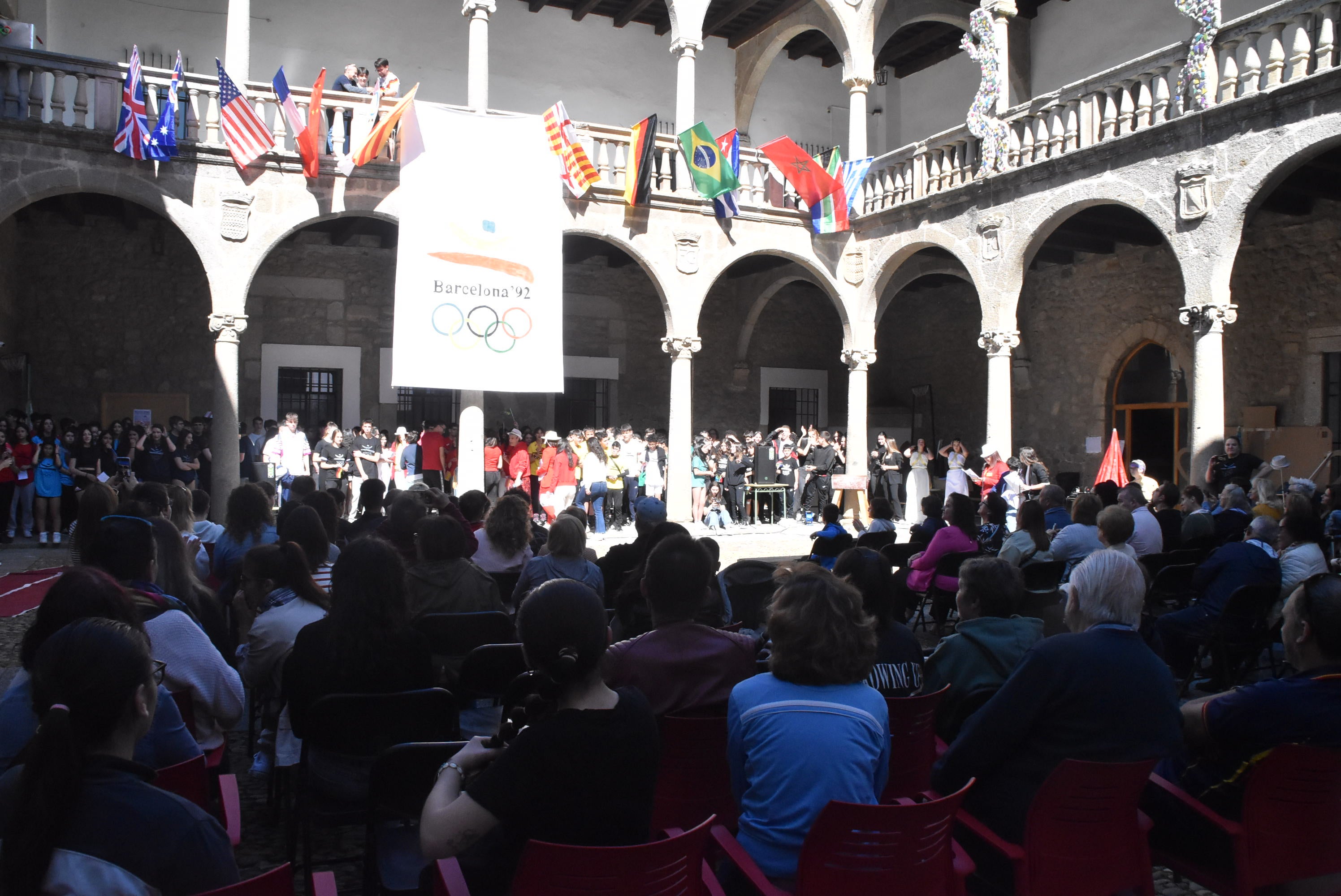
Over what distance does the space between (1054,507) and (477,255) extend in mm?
7667

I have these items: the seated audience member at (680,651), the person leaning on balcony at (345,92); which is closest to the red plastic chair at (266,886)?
the seated audience member at (680,651)

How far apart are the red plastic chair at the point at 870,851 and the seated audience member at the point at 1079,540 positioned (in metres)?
4.28

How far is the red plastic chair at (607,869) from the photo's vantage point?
1837 mm

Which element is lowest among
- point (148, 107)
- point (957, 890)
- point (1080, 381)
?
point (957, 890)

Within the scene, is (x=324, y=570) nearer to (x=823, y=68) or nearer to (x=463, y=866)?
(x=463, y=866)

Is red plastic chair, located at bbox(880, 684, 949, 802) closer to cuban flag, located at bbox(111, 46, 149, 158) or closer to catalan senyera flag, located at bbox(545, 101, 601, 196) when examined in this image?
catalan senyera flag, located at bbox(545, 101, 601, 196)

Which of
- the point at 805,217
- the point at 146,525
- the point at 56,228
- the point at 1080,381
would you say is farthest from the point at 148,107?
the point at 1080,381

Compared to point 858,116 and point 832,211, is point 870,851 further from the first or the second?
point 858,116

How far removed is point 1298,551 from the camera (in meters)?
5.46

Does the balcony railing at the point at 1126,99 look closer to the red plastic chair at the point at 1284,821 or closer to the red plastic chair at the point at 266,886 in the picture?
the red plastic chair at the point at 1284,821

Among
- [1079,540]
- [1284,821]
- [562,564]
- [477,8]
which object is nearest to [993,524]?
[1079,540]

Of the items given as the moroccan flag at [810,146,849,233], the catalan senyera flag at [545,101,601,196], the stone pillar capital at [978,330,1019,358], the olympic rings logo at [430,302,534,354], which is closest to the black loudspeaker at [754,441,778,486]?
the moroccan flag at [810,146,849,233]

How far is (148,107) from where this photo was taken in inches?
456

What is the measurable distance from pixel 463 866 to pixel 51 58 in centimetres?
1234
